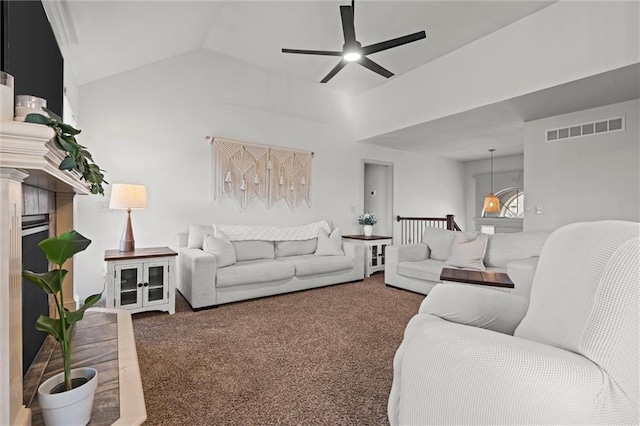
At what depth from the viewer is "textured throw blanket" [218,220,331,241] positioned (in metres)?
4.09

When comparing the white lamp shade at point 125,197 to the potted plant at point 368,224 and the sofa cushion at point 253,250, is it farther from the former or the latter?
the potted plant at point 368,224

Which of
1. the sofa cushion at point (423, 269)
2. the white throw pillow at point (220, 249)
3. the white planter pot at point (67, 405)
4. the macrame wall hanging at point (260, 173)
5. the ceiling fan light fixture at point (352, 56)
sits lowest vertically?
the sofa cushion at point (423, 269)

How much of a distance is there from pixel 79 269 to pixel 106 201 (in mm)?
829

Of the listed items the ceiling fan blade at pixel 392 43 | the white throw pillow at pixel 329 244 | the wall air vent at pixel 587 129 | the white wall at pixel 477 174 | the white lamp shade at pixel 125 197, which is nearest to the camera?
the ceiling fan blade at pixel 392 43

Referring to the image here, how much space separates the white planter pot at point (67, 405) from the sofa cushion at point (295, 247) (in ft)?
10.9

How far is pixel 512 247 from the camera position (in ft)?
11.6

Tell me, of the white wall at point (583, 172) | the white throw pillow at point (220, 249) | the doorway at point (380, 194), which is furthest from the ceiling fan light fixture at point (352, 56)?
the doorway at point (380, 194)

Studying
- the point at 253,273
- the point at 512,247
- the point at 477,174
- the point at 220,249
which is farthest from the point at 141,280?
the point at 477,174

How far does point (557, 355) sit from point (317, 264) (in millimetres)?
3304

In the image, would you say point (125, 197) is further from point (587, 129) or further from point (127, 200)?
point (587, 129)

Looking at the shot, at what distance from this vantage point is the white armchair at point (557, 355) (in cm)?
80

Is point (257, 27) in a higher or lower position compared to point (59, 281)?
higher

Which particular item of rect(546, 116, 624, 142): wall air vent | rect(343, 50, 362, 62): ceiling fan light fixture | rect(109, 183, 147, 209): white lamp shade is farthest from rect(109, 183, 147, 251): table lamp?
rect(546, 116, 624, 142): wall air vent

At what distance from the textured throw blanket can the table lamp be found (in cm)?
98
